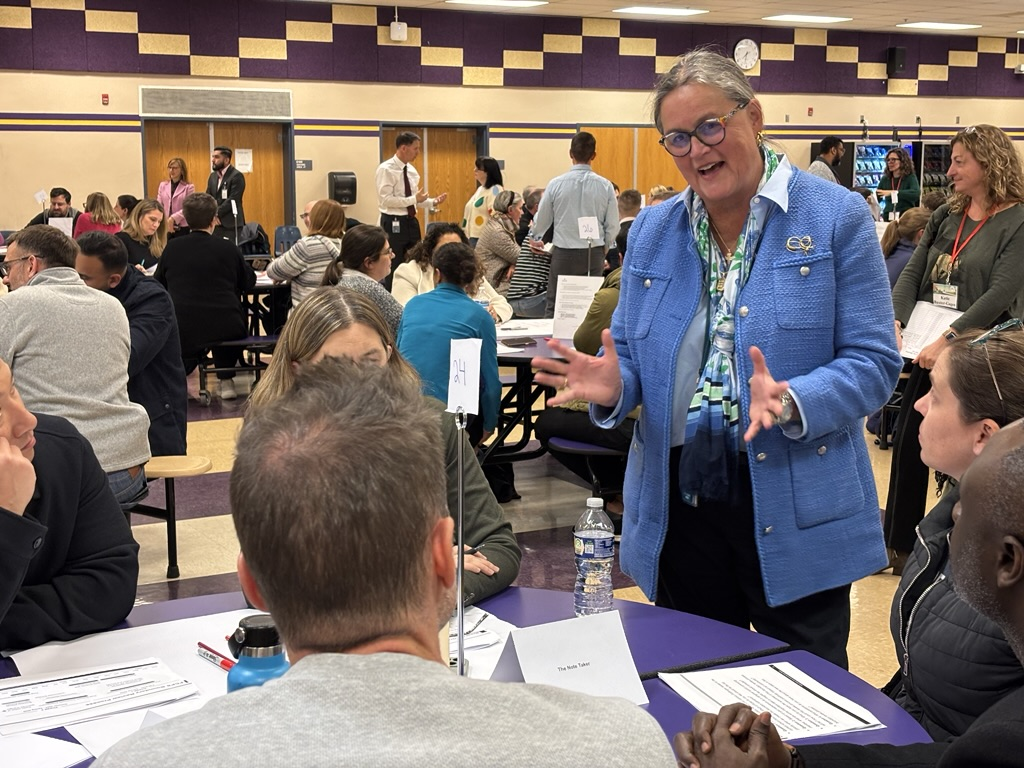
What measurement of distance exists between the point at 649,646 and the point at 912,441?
104 inches

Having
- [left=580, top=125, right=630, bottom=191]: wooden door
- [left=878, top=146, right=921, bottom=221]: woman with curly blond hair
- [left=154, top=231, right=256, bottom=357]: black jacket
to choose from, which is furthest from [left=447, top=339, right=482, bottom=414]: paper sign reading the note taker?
[left=580, top=125, right=630, bottom=191]: wooden door

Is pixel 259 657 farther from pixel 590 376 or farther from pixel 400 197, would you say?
pixel 400 197

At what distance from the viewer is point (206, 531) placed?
16.6ft

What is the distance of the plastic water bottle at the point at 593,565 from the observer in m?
2.18

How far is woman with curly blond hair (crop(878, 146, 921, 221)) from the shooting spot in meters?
12.9

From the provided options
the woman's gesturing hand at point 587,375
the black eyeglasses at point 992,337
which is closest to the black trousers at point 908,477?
the black eyeglasses at point 992,337

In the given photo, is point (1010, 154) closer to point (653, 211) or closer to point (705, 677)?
point (653, 211)

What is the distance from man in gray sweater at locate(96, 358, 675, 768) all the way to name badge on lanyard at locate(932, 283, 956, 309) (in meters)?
4.29

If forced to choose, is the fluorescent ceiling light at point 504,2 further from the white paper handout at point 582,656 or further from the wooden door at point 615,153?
the white paper handout at point 582,656

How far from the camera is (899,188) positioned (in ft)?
43.1

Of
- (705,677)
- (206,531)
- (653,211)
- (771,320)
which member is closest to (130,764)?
(705,677)

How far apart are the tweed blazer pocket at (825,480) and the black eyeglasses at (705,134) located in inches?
23.3

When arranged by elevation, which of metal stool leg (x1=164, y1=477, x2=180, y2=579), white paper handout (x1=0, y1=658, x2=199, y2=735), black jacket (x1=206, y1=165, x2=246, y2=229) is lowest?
metal stool leg (x1=164, y1=477, x2=180, y2=579)

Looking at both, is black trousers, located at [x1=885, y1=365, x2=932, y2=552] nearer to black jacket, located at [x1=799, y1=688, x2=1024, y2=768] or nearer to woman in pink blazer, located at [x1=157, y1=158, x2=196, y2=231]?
black jacket, located at [x1=799, y1=688, x2=1024, y2=768]
